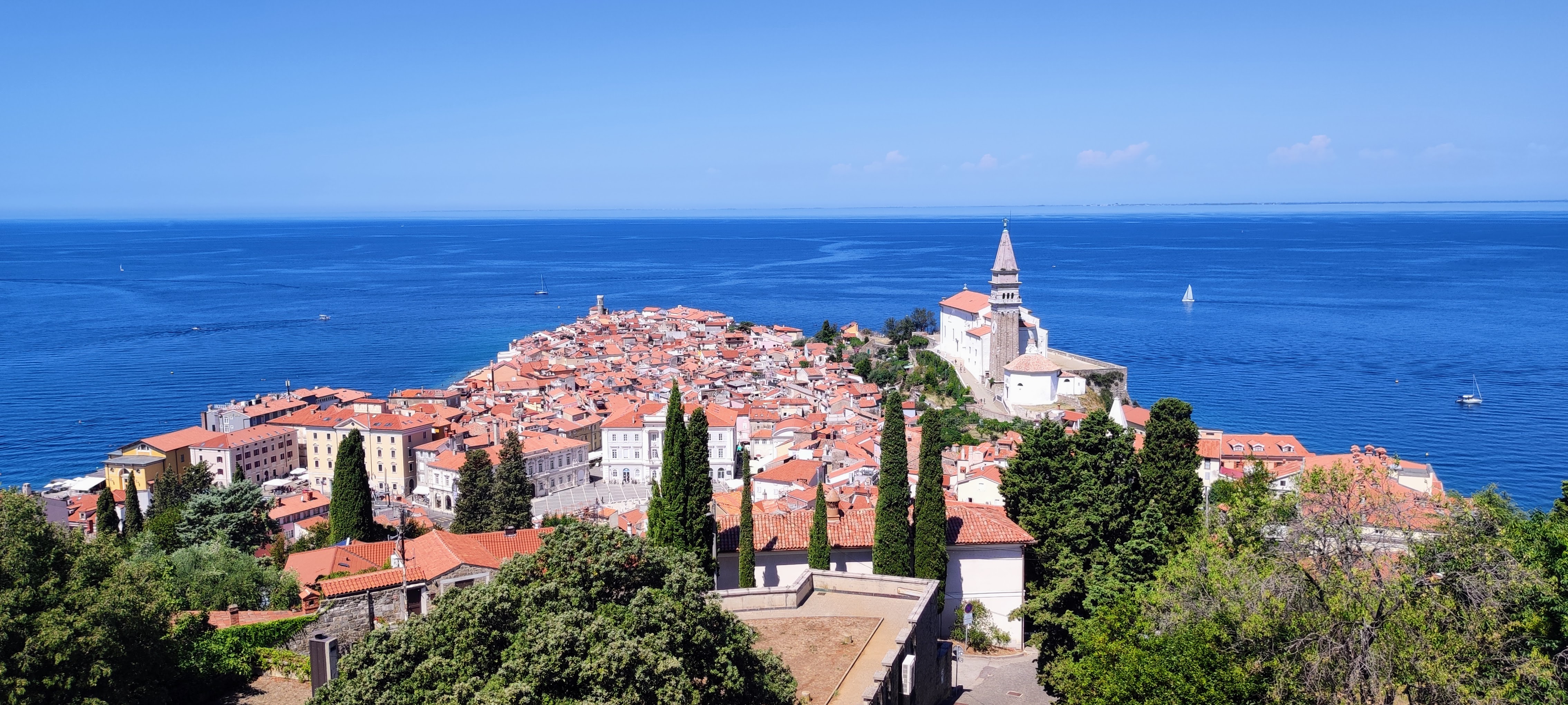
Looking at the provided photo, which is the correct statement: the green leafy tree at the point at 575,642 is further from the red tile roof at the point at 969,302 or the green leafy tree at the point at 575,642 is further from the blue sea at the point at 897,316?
the red tile roof at the point at 969,302

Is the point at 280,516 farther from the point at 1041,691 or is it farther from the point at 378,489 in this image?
the point at 1041,691

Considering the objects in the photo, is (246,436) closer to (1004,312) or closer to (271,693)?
(271,693)

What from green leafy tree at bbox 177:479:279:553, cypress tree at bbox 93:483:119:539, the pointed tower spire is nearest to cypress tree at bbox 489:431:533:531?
green leafy tree at bbox 177:479:279:553

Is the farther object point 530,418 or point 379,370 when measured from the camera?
point 379,370

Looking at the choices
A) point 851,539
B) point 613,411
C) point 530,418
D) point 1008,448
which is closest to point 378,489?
point 530,418

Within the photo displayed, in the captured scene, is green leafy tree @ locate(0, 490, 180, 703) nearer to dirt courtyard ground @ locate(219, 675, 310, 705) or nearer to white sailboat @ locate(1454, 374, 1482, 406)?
dirt courtyard ground @ locate(219, 675, 310, 705)

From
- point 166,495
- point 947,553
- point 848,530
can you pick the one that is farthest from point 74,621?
point 166,495

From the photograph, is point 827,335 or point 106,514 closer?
point 106,514
